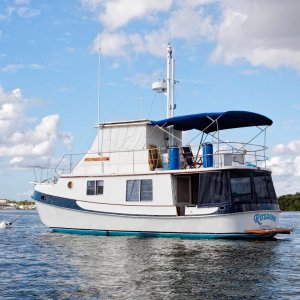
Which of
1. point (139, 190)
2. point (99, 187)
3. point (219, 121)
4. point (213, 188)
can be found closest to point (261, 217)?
point (213, 188)

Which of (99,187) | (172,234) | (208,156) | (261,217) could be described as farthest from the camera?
(99,187)

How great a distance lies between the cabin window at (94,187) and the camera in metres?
25.2

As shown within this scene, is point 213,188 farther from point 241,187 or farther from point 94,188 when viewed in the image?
point 94,188

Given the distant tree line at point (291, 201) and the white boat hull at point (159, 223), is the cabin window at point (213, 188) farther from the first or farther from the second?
the distant tree line at point (291, 201)

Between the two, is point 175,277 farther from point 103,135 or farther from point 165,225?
point 103,135

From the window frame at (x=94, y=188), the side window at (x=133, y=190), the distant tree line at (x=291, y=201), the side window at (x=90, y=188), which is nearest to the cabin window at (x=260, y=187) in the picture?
the side window at (x=133, y=190)

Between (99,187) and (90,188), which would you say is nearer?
(99,187)

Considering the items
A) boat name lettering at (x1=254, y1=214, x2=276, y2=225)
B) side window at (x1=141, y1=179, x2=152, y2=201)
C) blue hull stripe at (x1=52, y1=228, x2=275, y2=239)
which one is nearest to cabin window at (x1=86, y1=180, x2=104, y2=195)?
blue hull stripe at (x1=52, y1=228, x2=275, y2=239)

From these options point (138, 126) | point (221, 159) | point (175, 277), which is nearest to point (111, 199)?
point (138, 126)

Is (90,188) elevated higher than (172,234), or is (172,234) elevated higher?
(90,188)

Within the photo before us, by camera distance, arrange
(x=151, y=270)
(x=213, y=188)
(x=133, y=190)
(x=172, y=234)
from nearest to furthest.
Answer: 1. (x=151, y=270)
2. (x=213, y=188)
3. (x=172, y=234)
4. (x=133, y=190)

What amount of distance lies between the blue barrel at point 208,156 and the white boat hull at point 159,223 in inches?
90.7

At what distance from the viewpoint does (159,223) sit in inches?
924

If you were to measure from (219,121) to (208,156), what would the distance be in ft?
8.01
